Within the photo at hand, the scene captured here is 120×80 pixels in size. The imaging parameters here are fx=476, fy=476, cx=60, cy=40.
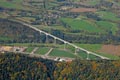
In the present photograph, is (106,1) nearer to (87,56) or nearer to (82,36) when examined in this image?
(82,36)

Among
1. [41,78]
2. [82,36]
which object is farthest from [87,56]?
[41,78]

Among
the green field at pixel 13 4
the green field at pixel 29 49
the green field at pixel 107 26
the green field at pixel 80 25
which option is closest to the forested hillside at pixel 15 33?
the green field at pixel 29 49

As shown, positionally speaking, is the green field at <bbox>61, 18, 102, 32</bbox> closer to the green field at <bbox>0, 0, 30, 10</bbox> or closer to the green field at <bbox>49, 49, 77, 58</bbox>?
the green field at <bbox>0, 0, 30, 10</bbox>

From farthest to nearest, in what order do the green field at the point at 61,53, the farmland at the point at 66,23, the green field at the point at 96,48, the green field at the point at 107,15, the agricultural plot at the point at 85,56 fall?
the green field at the point at 107,15 → the farmland at the point at 66,23 → the green field at the point at 96,48 → the green field at the point at 61,53 → the agricultural plot at the point at 85,56

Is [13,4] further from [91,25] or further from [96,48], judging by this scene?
[96,48]

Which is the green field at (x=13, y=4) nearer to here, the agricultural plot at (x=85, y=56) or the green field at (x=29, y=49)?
the green field at (x=29, y=49)

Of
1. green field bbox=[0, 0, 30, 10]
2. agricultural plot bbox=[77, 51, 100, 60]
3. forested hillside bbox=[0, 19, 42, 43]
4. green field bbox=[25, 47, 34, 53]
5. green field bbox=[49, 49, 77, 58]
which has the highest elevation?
green field bbox=[0, 0, 30, 10]

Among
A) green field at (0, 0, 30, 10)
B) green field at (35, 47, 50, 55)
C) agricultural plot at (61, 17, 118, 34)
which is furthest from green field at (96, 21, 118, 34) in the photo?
green field at (35, 47, 50, 55)

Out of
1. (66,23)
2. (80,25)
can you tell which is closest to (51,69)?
(80,25)

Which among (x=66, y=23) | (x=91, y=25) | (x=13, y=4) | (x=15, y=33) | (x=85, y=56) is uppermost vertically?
(x=13, y=4)
